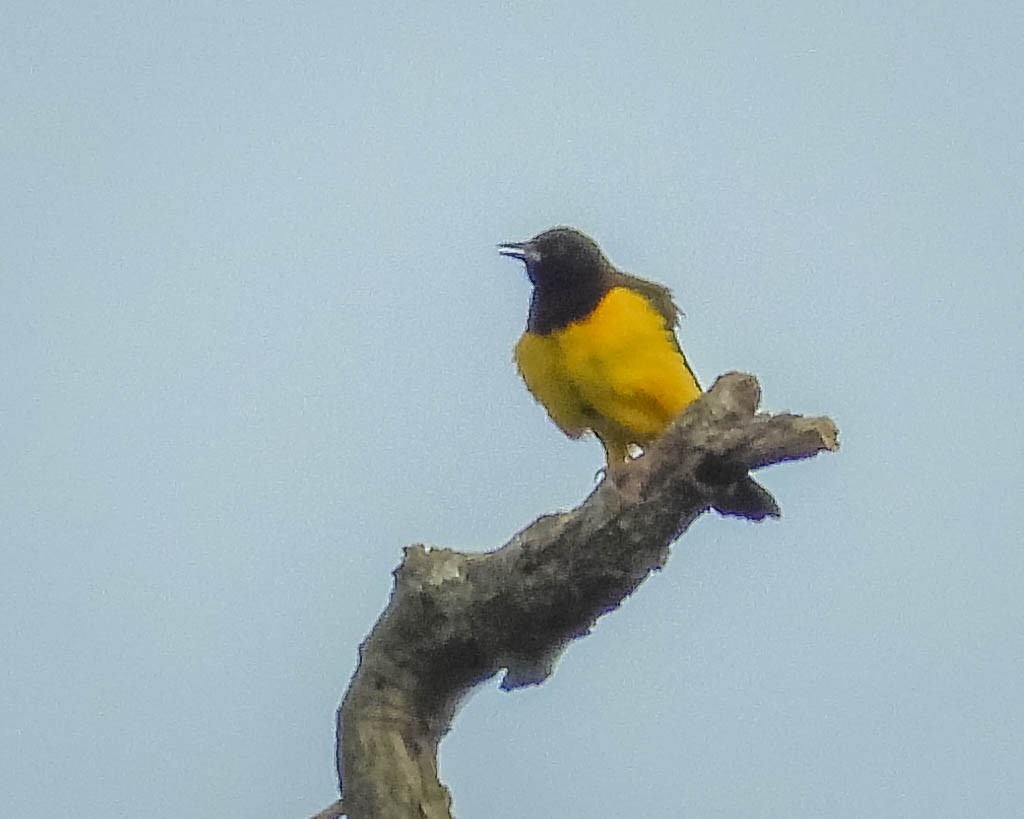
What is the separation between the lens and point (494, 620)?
1.97m

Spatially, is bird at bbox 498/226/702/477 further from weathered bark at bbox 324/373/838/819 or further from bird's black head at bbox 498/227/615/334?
weathered bark at bbox 324/373/838/819

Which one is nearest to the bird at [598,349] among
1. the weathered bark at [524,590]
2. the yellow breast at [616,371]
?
the yellow breast at [616,371]

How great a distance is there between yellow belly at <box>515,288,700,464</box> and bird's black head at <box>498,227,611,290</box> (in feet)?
0.28

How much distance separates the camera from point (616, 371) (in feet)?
7.86

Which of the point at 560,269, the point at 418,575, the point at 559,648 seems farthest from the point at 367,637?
the point at 560,269

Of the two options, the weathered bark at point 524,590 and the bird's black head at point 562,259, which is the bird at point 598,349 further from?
the weathered bark at point 524,590

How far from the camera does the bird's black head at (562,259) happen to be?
2.57 m

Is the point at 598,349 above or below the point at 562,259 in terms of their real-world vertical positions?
below

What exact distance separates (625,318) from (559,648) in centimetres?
74

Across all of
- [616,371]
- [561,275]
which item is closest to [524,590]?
[616,371]

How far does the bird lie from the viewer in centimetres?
241

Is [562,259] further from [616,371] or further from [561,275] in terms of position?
[616,371]

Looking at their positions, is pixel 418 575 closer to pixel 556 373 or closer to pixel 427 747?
pixel 427 747

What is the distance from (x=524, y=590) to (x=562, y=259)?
94 centimetres
